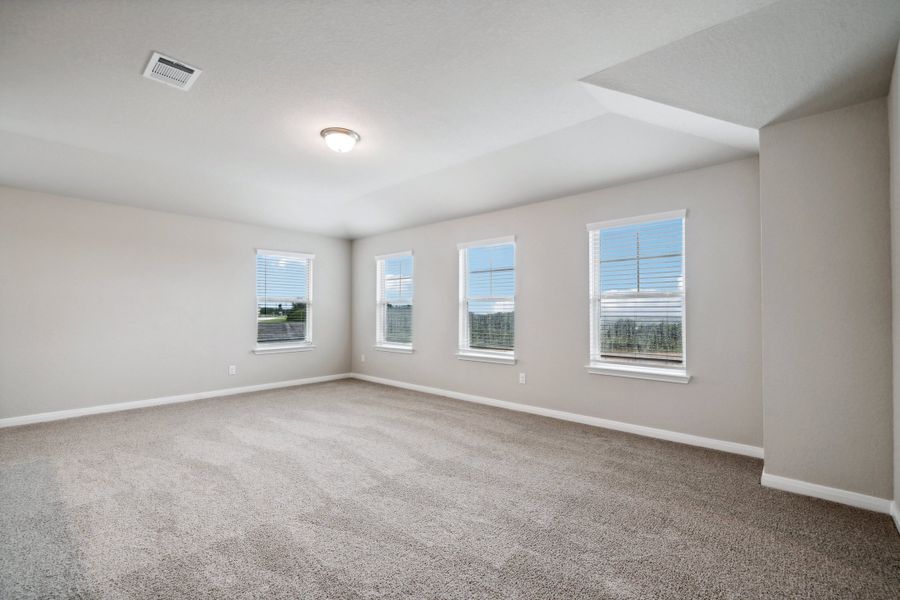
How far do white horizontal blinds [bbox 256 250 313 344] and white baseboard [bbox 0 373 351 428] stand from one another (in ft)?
2.20

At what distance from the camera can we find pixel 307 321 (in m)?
6.91

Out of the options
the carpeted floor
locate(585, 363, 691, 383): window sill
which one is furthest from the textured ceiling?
the carpeted floor

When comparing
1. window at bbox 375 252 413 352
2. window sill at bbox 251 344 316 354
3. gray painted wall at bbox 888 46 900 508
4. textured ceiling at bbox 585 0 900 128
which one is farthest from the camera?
window at bbox 375 252 413 352

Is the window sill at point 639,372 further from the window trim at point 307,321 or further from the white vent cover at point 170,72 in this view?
the window trim at point 307,321

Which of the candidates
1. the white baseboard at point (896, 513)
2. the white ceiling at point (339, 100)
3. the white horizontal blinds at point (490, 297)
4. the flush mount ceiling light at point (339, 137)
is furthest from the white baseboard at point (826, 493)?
the flush mount ceiling light at point (339, 137)

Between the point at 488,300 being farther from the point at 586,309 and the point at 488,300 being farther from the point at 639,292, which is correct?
the point at 639,292

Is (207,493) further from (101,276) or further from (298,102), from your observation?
(101,276)

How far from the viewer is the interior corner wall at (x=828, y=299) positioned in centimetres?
253

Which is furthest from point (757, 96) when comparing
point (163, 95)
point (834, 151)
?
point (163, 95)

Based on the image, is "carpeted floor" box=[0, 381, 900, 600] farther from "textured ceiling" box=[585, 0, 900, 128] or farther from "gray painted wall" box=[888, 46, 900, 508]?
"textured ceiling" box=[585, 0, 900, 128]

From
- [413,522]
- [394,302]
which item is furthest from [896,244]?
[394,302]

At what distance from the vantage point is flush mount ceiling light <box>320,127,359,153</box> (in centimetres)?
Result: 347

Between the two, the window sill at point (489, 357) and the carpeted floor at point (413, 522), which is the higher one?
the window sill at point (489, 357)

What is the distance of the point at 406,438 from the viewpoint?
3.99 meters
